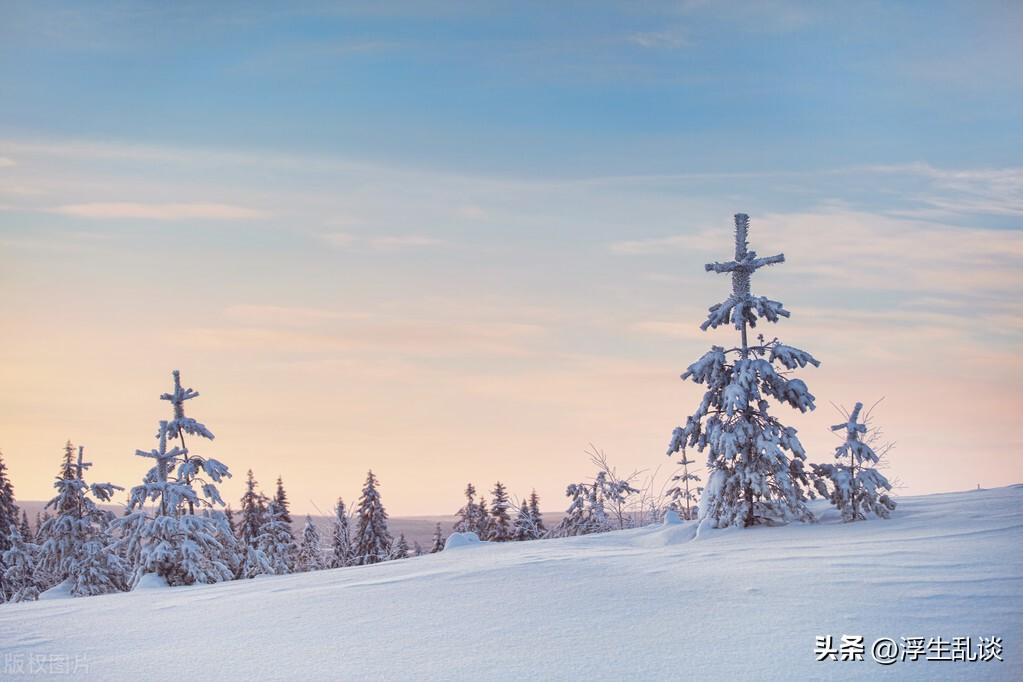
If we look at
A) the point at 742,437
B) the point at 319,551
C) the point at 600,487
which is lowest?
the point at 319,551

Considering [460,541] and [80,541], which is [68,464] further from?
[460,541]

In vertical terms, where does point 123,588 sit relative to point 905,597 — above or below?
below

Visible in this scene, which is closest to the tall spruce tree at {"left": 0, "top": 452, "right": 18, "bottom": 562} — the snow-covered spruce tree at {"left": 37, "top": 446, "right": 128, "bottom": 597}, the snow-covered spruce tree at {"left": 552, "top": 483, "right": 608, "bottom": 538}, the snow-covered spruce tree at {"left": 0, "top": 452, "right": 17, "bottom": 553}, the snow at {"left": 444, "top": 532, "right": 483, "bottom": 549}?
the snow-covered spruce tree at {"left": 0, "top": 452, "right": 17, "bottom": 553}

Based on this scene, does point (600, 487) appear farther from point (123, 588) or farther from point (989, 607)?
point (989, 607)

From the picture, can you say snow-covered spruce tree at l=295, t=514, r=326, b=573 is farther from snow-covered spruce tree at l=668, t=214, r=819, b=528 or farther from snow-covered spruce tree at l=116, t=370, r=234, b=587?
snow-covered spruce tree at l=668, t=214, r=819, b=528

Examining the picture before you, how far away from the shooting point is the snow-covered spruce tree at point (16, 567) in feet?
148

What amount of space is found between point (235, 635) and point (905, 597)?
6.26 meters

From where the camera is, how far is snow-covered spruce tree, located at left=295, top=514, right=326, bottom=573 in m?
70.2

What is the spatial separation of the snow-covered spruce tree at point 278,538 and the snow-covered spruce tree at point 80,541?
67.3 feet

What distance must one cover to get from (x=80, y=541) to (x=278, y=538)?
84.5 ft

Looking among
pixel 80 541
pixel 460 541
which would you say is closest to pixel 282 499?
pixel 80 541

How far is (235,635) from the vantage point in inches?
312

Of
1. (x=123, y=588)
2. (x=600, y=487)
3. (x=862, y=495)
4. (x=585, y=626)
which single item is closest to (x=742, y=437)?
(x=862, y=495)

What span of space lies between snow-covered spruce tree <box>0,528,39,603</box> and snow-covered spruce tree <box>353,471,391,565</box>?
73.6ft
